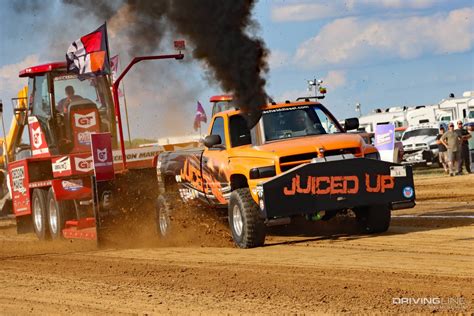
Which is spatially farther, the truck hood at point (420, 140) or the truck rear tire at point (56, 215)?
the truck hood at point (420, 140)

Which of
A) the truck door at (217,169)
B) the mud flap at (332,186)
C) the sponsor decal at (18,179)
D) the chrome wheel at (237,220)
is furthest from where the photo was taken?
the sponsor decal at (18,179)

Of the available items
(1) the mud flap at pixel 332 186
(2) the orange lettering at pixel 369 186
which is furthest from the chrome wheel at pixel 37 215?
(2) the orange lettering at pixel 369 186

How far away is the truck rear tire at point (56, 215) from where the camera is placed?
17016mm

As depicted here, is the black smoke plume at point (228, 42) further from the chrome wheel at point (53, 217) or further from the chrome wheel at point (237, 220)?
the chrome wheel at point (53, 217)

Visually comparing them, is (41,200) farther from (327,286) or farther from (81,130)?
(327,286)

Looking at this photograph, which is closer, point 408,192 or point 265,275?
point 265,275

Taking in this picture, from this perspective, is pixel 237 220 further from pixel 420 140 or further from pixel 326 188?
pixel 420 140

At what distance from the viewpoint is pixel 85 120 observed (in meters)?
18.2

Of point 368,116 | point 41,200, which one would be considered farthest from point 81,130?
point 368,116

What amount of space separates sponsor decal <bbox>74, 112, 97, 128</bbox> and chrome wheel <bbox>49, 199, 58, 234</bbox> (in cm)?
166

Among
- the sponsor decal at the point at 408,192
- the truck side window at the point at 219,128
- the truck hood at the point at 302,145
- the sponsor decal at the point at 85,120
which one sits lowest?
the sponsor decal at the point at 408,192

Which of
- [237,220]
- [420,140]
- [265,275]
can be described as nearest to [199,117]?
[420,140]

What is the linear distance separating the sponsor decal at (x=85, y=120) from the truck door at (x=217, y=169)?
4531 mm

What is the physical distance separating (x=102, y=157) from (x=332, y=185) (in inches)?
194
